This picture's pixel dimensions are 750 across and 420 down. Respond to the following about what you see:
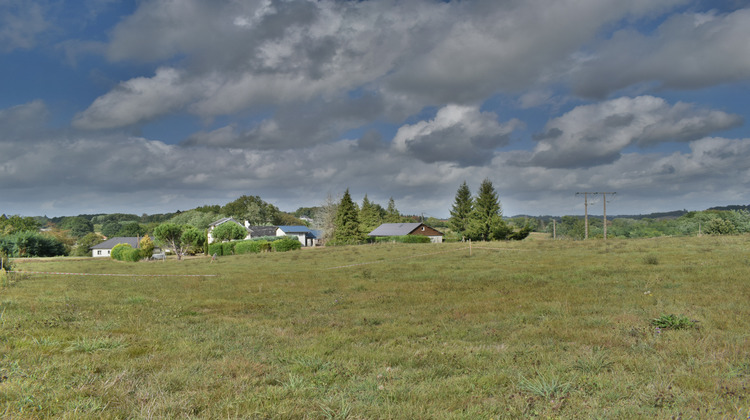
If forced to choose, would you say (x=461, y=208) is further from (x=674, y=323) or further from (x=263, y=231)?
(x=674, y=323)

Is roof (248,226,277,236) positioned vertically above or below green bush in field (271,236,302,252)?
above

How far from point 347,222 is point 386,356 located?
70459 mm

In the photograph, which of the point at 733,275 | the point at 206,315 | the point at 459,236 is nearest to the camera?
the point at 206,315

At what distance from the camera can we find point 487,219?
2820 inches

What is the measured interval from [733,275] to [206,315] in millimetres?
18203

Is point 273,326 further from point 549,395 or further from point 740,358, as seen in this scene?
point 740,358

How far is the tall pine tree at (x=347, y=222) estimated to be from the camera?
76.1 meters

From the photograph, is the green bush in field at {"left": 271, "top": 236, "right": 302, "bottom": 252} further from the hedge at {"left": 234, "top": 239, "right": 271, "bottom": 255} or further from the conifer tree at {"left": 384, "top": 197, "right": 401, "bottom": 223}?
the conifer tree at {"left": 384, "top": 197, "right": 401, "bottom": 223}

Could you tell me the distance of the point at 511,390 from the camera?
15.9 feet

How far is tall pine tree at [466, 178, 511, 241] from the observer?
233 feet

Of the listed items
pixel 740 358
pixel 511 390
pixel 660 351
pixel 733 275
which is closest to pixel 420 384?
pixel 511 390

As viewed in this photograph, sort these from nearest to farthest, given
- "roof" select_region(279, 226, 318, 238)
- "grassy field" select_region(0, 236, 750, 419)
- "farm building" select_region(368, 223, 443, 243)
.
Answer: "grassy field" select_region(0, 236, 750, 419)
"farm building" select_region(368, 223, 443, 243)
"roof" select_region(279, 226, 318, 238)

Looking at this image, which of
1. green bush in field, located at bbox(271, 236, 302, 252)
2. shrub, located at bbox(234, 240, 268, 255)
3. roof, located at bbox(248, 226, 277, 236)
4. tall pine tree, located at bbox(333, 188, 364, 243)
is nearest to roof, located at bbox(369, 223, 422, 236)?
tall pine tree, located at bbox(333, 188, 364, 243)

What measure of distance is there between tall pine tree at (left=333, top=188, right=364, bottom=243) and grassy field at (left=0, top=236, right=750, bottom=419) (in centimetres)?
6274
